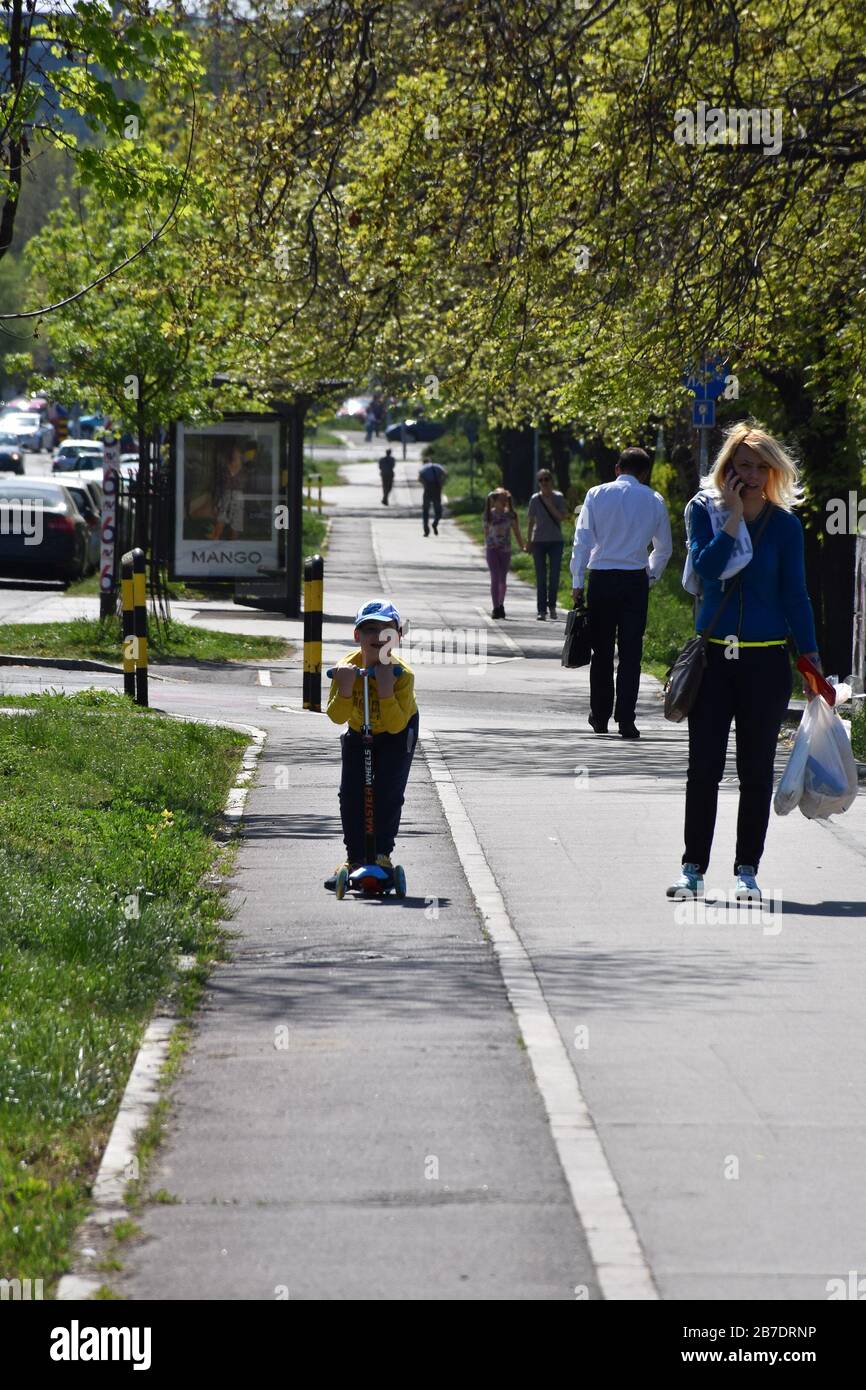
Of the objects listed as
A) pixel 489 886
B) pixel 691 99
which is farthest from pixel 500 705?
pixel 489 886

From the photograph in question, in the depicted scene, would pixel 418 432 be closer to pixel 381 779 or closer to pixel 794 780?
pixel 381 779

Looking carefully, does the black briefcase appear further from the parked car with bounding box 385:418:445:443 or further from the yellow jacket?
the parked car with bounding box 385:418:445:443

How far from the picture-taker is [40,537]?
3048 cm

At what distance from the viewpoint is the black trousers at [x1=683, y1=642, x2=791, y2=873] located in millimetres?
8562

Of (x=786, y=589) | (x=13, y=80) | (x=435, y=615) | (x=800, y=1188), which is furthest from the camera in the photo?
(x=435, y=615)

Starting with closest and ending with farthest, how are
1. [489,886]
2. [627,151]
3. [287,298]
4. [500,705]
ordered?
1. [489,886]
2. [627,151]
3. [500,705]
4. [287,298]

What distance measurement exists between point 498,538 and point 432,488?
23.6 m

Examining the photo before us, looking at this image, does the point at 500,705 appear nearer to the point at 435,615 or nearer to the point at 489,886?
the point at 489,886

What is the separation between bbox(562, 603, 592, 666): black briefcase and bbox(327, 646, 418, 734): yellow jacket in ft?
16.7

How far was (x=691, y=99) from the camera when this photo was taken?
527 inches

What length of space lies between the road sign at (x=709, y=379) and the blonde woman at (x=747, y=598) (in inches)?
247

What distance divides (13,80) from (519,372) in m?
9.83

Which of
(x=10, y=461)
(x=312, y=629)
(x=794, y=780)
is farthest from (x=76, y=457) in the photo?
(x=794, y=780)
